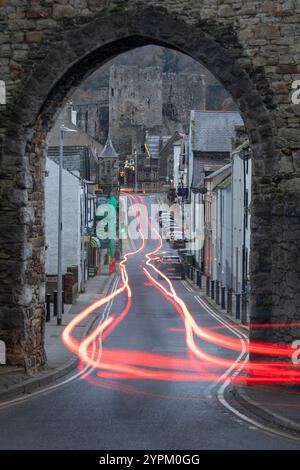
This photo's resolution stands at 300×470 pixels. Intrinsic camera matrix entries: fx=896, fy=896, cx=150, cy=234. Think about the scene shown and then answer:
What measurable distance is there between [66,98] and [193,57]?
10.1 feet

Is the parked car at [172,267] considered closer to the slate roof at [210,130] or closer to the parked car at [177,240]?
the slate roof at [210,130]

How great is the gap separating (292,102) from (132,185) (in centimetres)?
11261

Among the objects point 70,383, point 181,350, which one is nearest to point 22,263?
point 70,383

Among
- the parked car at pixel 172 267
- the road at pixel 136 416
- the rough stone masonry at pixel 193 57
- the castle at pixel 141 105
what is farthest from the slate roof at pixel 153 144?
the rough stone masonry at pixel 193 57

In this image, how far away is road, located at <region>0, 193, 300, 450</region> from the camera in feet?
40.4

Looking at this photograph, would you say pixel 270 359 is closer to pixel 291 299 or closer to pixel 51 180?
pixel 291 299

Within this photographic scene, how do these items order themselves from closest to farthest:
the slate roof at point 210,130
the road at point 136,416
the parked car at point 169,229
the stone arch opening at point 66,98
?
the road at point 136,416 → the stone arch opening at point 66,98 → the slate roof at point 210,130 → the parked car at point 169,229

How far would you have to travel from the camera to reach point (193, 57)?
17484 mm

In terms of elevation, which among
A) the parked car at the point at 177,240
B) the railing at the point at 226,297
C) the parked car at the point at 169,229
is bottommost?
the railing at the point at 226,297

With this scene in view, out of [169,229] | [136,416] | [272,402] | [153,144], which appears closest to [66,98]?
[136,416]

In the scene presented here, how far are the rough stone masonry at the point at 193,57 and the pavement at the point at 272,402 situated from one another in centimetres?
98

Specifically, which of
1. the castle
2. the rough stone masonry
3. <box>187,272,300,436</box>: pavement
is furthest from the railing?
the castle

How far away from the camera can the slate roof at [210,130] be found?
64938mm

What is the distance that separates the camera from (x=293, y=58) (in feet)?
55.2
